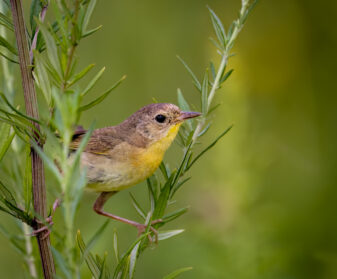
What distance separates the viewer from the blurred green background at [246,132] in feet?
9.53

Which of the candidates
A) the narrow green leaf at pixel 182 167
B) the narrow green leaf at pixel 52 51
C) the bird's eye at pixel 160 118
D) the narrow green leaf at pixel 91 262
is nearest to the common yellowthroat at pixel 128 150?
the bird's eye at pixel 160 118

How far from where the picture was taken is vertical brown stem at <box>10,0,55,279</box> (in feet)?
4.02

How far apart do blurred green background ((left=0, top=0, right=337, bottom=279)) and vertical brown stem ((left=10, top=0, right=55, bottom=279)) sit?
1545 millimetres

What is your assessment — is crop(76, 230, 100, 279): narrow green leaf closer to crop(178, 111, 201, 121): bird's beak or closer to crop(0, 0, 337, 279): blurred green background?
crop(0, 0, 337, 279): blurred green background

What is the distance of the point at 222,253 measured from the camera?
2.88 metres

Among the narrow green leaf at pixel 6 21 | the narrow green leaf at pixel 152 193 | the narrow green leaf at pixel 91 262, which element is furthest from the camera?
the narrow green leaf at pixel 152 193

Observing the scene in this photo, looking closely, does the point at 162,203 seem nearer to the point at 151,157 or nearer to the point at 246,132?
the point at 151,157

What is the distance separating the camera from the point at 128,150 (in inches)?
115

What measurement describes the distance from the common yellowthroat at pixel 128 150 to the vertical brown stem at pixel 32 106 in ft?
3.56

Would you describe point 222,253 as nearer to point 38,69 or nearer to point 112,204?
point 112,204

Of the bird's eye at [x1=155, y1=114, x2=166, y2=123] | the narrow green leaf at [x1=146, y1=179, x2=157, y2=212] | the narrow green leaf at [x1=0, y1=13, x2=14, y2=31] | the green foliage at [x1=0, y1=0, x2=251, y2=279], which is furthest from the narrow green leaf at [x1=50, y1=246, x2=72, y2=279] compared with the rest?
the bird's eye at [x1=155, y1=114, x2=166, y2=123]

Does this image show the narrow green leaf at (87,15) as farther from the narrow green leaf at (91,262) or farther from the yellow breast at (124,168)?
the yellow breast at (124,168)

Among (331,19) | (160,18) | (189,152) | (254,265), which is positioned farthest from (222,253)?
(160,18)

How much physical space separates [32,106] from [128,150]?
1686mm
